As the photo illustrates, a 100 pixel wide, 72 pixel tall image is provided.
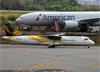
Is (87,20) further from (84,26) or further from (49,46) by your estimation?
(49,46)

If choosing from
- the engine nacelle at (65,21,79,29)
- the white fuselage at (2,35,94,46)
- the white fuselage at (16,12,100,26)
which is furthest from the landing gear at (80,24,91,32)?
the white fuselage at (2,35,94,46)

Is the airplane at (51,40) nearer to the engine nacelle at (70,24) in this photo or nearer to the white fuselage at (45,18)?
the engine nacelle at (70,24)

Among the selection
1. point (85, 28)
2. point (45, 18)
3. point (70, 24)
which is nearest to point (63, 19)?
point (70, 24)

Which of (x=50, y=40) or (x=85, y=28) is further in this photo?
(x=85, y=28)

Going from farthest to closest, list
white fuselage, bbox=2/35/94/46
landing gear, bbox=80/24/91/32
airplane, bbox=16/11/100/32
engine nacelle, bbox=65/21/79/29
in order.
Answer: landing gear, bbox=80/24/91/32
airplane, bbox=16/11/100/32
engine nacelle, bbox=65/21/79/29
white fuselage, bbox=2/35/94/46

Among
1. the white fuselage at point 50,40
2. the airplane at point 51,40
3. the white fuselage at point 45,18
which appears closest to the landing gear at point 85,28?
the white fuselage at point 45,18

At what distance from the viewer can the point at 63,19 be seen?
58.5 m

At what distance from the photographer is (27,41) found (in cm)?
4244

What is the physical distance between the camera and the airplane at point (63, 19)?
2258 inches

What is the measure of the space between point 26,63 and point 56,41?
17962 mm

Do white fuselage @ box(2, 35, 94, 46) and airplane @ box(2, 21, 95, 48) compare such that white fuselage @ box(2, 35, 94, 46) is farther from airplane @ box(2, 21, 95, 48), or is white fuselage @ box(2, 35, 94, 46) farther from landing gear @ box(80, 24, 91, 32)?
landing gear @ box(80, 24, 91, 32)

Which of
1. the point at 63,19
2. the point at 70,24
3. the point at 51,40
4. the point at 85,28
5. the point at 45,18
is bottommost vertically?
the point at 85,28

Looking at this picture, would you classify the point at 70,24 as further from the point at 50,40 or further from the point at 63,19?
the point at 50,40

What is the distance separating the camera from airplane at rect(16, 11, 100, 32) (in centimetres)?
5734
